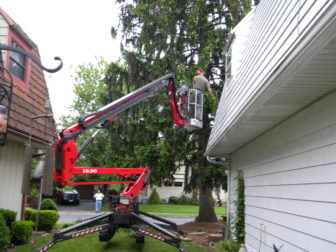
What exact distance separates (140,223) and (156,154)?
6.67m

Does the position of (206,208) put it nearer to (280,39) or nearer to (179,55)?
(179,55)

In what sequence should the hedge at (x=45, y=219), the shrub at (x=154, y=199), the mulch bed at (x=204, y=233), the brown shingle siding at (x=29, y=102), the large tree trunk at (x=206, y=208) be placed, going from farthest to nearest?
the shrub at (x=154, y=199) < the large tree trunk at (x=206, y=208) < the hedge at (x=45, y=219) < the mulch bed at (x=204, y=233) < the brown shingle siding at (x=29, y=102)

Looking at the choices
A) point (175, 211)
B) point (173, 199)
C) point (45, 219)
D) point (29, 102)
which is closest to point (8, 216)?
point (29, 102)

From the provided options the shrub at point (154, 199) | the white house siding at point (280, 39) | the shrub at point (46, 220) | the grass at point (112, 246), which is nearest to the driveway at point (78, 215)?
the shrub at point (46, 220)

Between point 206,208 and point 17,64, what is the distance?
1119cm

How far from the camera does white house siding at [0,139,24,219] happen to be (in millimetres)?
9273

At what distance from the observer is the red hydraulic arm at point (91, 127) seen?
24.9ft

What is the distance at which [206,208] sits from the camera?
17.3m

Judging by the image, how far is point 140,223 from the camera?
9.23 m

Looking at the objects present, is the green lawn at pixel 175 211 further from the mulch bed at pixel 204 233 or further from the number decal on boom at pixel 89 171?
the number decal on boom at pixel 89 171

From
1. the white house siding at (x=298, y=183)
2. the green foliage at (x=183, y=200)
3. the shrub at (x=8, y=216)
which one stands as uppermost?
the white house siding at (x=298, y=183)

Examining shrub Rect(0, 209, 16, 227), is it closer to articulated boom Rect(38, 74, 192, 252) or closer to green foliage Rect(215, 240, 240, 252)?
articulated boom Rect(38, 74, 192, 252)

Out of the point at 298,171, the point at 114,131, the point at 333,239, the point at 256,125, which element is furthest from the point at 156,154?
the point at 333,239

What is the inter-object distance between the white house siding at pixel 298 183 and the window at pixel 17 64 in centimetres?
639
